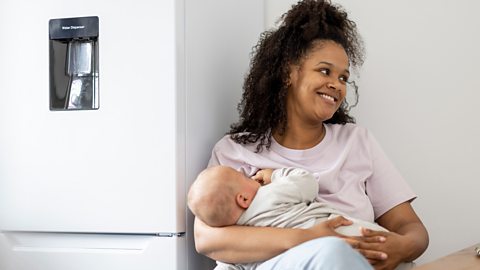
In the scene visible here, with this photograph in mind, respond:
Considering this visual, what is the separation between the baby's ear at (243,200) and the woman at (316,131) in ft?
0.48

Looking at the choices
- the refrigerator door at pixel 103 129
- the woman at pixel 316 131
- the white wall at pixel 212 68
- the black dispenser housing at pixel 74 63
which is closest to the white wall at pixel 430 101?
the woman at pixel 316 131

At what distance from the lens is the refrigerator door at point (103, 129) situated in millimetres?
1819

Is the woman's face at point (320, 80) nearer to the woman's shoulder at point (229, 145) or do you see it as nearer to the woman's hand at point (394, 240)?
the woman's shoulder at point (229, 145)

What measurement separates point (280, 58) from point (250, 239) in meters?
Result: 0.58

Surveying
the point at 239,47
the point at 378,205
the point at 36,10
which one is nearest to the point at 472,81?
the point at 378,205

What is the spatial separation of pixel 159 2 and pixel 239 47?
53 cm

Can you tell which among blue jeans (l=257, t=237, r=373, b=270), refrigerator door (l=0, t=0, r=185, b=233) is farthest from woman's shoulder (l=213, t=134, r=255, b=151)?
blue jeans (l=257, t=237, r=373, b=270)

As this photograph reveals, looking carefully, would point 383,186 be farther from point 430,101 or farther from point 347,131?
point 430,101

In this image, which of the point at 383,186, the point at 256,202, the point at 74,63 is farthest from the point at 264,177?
the point at 74,63

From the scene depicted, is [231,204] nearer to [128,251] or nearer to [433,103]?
[128,251]

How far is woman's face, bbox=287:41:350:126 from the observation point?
1.90 meters

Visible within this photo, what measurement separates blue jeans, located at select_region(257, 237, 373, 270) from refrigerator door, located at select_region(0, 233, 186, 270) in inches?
19.8

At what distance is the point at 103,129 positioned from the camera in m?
1.86

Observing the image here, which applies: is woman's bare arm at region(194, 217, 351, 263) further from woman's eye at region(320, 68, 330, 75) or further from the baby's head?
woman's eye at region(320, 68, 330, 75)
